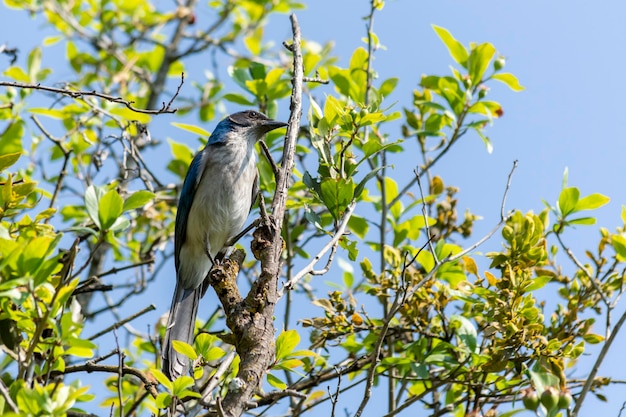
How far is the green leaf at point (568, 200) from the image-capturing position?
4.61 meters

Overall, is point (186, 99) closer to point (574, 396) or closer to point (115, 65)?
point (115, 65)

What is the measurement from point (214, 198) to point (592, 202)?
2588 mm

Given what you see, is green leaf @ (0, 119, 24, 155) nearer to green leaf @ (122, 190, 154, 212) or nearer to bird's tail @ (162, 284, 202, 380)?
bird's tail @ (162, 284, 202, 380)

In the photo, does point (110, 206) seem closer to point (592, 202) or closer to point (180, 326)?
point (180, 326)

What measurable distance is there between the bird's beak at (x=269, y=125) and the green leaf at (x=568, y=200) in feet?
5.95

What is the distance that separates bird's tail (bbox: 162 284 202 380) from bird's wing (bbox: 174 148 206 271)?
27 centimetres

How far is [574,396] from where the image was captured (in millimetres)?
4340

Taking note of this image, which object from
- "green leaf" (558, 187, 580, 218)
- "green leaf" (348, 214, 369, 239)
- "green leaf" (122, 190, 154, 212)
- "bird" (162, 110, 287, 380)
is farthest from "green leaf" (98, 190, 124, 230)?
"green leaf" (558, 187, 580, 218)

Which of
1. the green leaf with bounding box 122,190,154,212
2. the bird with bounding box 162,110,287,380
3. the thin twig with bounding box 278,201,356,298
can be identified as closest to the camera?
the thin twig with bounding box 278,201,356,298

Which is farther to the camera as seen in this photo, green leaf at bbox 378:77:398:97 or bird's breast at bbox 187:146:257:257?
bird's breast at bbox 187:146:257:257

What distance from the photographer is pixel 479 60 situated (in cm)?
518

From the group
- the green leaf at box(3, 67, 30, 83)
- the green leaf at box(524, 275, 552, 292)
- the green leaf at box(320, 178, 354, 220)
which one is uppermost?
the green leaf at box(3, 67, 30, 83)

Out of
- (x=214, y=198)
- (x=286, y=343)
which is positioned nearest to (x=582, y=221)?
(x=286, y=343)

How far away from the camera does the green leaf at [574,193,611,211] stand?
15.1ft
